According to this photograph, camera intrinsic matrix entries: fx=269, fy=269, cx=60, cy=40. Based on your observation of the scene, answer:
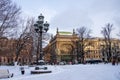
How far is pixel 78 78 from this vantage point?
26.6 metres

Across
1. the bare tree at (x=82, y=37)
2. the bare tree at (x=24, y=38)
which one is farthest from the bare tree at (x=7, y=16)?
the bare tree at (x=82, y=37)

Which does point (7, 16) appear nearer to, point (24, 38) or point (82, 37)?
point (24, 38)

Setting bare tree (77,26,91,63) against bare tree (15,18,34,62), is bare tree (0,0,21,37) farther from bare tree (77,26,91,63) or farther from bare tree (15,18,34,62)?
bare tree (77,26,91,63)

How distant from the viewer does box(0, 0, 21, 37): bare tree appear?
4325 centimetres

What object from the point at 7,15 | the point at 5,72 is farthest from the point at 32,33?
the point at 5,72

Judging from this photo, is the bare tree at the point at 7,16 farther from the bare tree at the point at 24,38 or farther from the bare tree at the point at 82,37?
the bare tree at the point at 82,37

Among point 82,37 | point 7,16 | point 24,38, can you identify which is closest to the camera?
point 7,16

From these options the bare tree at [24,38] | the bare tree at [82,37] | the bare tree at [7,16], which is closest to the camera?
the bare tree at [7,16]

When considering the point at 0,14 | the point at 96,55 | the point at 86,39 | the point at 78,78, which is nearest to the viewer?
the point at 78,78

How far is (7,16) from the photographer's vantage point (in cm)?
4525

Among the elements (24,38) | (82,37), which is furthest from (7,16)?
(82,37)

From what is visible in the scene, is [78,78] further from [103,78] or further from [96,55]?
[96,55]

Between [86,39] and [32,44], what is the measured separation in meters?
23.5

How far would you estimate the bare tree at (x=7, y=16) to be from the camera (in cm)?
4325
